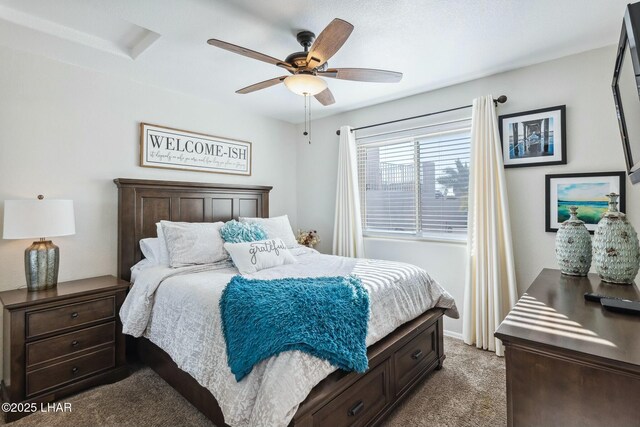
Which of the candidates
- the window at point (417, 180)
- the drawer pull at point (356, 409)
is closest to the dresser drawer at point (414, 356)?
the drawer pull at point (356, 409)

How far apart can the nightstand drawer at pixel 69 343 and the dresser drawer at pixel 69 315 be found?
2.5 inches

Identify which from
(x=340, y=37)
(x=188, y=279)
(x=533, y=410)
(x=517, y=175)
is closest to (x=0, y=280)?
(x=188, y=279)

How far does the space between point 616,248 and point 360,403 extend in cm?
148

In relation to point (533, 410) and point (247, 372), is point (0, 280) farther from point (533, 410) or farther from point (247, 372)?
point (533, 410)

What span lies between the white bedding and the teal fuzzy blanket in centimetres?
5

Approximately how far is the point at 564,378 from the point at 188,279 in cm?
207

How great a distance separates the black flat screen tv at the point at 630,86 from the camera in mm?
1078

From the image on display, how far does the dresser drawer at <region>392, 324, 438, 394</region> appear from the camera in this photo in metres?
1.99

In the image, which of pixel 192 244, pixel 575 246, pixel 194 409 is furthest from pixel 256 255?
pixel 575 246

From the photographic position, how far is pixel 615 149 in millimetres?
2342

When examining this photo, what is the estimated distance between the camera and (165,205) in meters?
3.02

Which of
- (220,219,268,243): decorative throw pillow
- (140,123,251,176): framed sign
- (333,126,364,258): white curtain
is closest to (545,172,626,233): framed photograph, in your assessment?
(333,126,364,258): white curtain

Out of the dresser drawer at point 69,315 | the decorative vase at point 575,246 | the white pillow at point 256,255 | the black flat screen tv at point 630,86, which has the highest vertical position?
the black flat screen tv at point 630,86

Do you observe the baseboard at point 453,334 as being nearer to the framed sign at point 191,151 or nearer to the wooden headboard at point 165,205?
the wooden headboard at point 165,205
